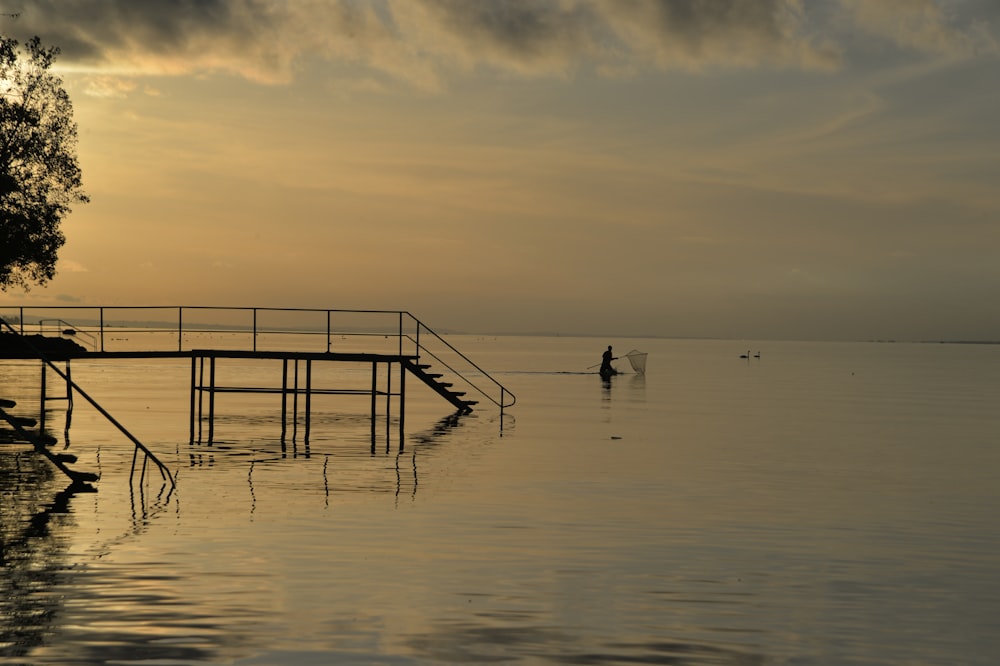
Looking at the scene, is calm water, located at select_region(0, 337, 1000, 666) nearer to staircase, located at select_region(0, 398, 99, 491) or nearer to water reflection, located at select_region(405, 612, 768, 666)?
water reflection, located at select_region(405, 612, 768, 666)

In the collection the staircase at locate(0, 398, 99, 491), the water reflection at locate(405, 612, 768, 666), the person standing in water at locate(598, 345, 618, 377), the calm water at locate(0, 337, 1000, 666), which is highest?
the person standing in water at locate(598, 345, 618, 377)

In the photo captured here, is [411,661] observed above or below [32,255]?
below

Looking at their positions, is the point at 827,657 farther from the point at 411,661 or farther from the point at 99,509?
the point at 99,509

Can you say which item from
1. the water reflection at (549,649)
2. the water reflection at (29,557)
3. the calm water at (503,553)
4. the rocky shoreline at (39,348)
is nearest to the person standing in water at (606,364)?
the calm water at (503,553)

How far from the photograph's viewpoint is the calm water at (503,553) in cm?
1556

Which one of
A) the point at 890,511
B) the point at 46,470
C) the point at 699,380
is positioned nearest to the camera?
the point at 890,511

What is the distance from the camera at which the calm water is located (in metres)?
15.6

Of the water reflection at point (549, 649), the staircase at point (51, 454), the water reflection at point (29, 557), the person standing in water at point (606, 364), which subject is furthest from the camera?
the person standing in water at point (606, 364)

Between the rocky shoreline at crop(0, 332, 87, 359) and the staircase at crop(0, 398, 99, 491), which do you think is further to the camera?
the rocky shoreline at crop(0, 332, 87, 359)

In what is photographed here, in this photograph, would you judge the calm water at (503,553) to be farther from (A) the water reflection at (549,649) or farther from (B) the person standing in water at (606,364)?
(B) the person standing in water at (606,364)

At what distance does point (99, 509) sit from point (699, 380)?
330ft

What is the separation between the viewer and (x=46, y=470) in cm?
3447

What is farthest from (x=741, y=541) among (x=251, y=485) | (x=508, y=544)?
(x=251, y=485)

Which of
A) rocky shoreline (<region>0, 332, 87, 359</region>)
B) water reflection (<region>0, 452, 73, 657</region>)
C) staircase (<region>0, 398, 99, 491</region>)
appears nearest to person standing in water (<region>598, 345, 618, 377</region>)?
rocky shoreline (<region>0, 332, 87, 359</region>)
